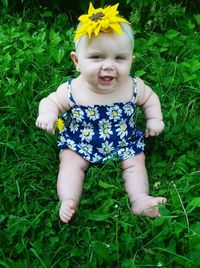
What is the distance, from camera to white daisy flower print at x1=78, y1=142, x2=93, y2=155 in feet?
9.79

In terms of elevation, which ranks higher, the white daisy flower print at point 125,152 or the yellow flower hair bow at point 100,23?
the yellow flower hair bow at point 100,23

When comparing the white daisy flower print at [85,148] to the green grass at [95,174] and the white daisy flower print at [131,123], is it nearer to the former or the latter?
the green grass at [95,174]

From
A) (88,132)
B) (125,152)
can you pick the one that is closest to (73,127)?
(88,132)

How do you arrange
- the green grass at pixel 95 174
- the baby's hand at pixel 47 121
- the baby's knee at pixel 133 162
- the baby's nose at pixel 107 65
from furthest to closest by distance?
the baby's knee at pixel 133 162, the baby's hand at pixel 47 121, the baby's nose at pixel 107 65, the green grass at pixel 95 174

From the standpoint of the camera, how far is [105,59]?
2.72 meters

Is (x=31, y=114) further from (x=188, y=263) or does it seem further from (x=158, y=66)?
(x=188, y=263)

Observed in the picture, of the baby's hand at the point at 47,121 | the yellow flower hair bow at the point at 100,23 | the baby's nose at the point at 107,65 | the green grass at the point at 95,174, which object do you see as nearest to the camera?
the green grass at the point at 95,174

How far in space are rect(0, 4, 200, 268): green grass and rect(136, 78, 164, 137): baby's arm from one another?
0.17 m

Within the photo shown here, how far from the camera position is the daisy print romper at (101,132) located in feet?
9.62

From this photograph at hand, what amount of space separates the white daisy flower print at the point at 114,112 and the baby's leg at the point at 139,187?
24 cm

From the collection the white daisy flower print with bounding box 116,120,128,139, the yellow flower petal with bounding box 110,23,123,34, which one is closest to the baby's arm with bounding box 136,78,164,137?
the white daisy flower print with bounding box 116,120,128,139

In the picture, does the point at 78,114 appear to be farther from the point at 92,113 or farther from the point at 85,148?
the point at 85,148

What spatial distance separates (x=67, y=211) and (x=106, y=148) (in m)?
0.48

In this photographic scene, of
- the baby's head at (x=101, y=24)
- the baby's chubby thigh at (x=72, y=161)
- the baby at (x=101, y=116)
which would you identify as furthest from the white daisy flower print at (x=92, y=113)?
the baby's head at (x=101, y=24)
